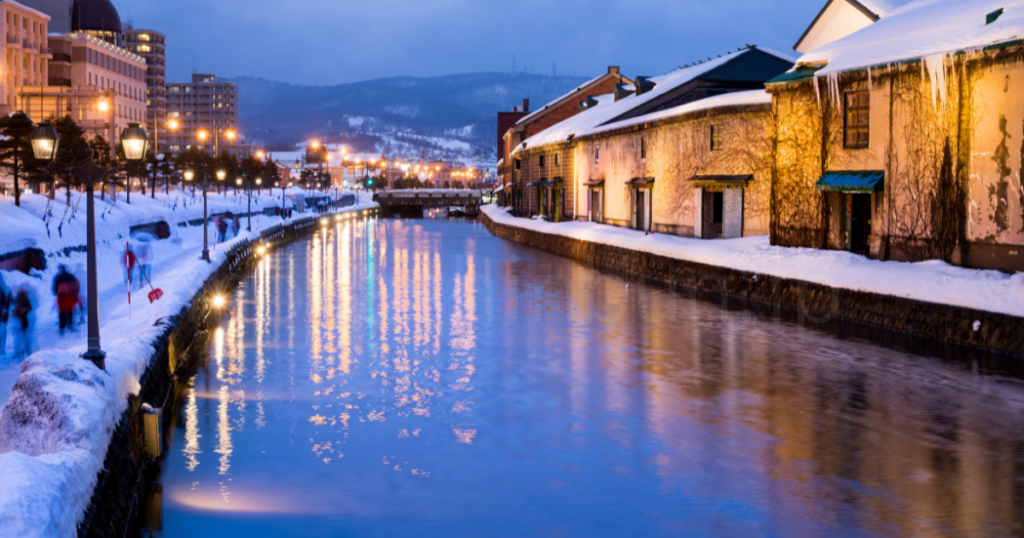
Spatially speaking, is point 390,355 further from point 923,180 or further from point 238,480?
point 923,180

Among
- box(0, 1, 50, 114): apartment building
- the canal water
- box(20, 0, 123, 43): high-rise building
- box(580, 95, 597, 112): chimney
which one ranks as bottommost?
the canal water

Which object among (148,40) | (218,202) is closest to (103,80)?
(218,202)

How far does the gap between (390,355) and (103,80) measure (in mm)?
112020

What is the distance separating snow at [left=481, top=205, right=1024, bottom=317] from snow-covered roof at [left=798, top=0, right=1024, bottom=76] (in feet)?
17.6

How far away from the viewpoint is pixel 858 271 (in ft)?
78.9

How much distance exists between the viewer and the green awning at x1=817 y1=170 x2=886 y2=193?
1024 inches

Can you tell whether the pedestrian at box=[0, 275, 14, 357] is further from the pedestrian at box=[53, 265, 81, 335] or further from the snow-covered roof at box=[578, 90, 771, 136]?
the snow-covered roof at box=[578, 90, 771, 136]

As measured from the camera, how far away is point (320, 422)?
1376 centimetres

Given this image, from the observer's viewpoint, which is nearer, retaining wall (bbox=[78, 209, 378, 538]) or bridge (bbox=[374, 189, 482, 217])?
retaining wall (bbox=[78, 209, 378, 538])

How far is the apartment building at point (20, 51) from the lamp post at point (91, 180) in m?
73.9

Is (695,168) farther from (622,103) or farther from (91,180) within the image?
(91,180)

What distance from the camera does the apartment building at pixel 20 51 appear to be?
85.8 metres

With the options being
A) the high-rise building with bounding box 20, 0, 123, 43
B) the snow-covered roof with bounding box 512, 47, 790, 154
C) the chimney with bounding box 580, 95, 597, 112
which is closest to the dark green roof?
the snow-covered roof with bounding box 512, 47, 790, 154

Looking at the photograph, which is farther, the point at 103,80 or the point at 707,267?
the point at 103,80
